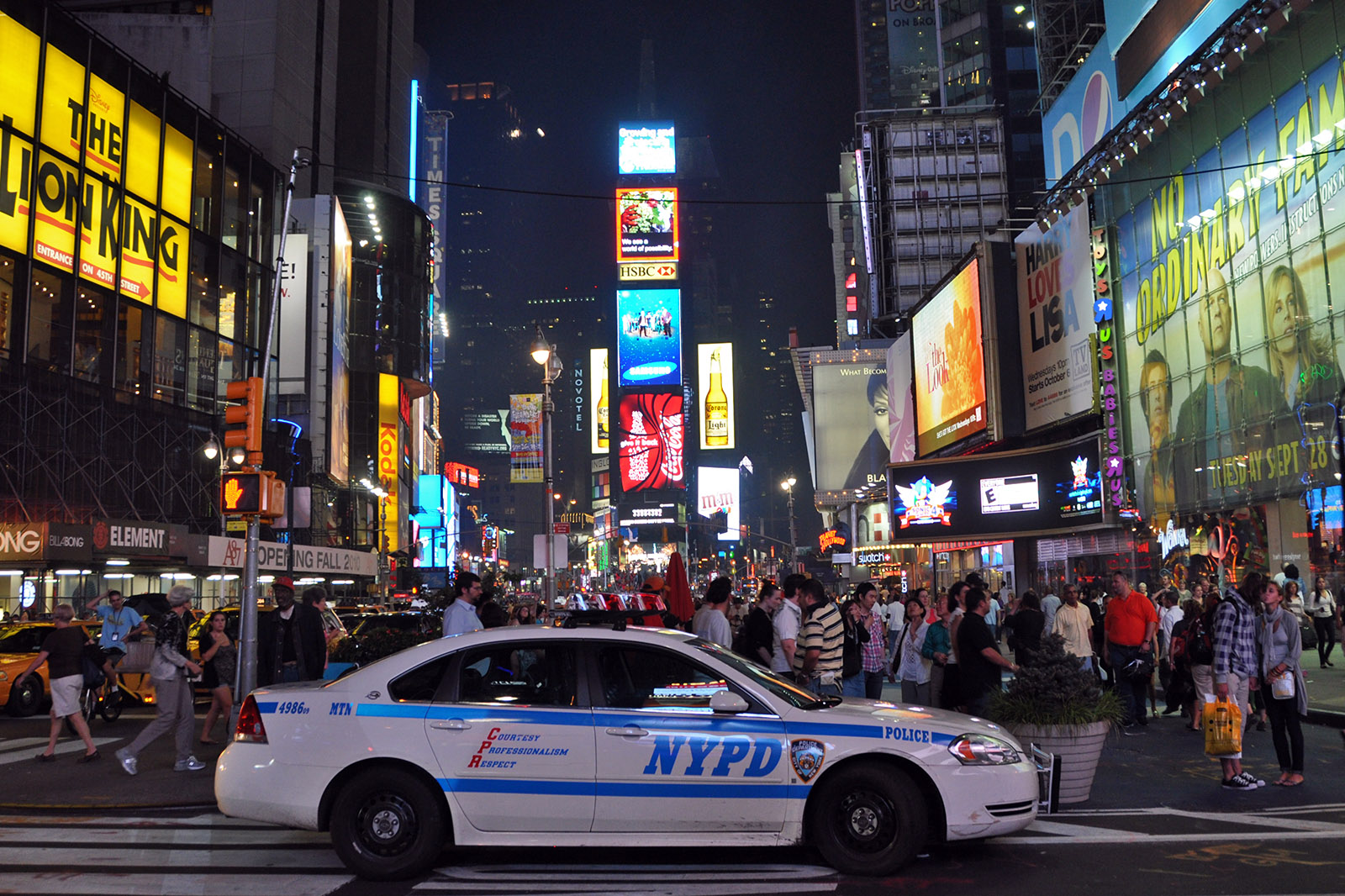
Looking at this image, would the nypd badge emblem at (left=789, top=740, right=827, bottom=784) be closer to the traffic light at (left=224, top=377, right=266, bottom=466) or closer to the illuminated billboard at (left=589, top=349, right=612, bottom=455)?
the traffic light at (left=224, top=377, right=266, bottom=466)

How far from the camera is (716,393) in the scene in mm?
113375

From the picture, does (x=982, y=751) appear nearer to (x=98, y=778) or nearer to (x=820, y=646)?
(x=820, y=646)

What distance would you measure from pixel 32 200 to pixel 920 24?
8199 centimetres

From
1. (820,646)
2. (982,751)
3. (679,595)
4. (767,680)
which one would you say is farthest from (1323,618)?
(767,680)

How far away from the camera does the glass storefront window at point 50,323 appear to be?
30.2 meters

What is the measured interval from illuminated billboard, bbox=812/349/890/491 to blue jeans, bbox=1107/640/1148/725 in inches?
2451

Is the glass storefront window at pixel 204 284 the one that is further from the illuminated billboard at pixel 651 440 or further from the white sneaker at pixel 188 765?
the illuminated billboard at pixel 651 440

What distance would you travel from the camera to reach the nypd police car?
21.8 ft

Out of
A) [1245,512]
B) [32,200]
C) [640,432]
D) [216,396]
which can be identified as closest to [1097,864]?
[1245,512]

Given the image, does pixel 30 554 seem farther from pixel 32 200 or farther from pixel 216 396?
pixel 216 396

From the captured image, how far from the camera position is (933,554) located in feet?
167

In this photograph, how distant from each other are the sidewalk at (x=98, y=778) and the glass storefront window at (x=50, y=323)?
19.2 m

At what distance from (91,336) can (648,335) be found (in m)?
79.1

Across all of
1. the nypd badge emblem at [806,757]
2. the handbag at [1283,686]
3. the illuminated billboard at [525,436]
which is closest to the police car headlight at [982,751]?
the nypd badge emblem at [806,757]
